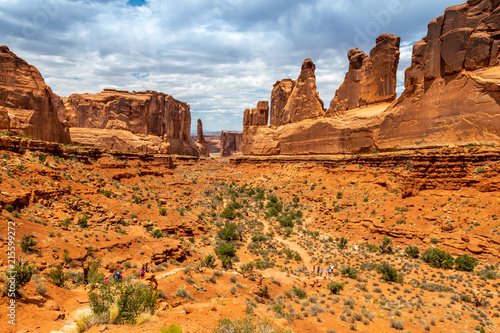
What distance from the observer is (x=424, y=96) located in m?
23.3

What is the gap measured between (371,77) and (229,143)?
118687mm

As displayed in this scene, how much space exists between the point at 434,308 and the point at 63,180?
2455 centimetres

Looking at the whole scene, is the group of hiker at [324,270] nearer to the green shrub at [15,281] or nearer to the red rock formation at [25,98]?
the green shrub at [15,281]

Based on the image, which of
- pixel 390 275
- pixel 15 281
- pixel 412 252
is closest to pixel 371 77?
pixel 412 252

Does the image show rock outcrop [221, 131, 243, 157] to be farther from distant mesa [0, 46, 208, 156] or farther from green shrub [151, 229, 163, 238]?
green shrub [151, 229, 163, 238]

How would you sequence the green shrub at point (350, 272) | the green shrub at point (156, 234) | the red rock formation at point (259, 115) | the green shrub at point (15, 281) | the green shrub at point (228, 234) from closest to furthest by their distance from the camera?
the green shrub at point (15, 281), the green shrub at point (350, 272), the green shrub at point (156, 234), the green shrub at point (228, 234), the red rock formation at point (259, 115)

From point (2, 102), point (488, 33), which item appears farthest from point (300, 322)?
point (2, 102)

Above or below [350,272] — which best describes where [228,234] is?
above

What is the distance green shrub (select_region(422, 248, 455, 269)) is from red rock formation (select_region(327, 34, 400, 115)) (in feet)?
67.0

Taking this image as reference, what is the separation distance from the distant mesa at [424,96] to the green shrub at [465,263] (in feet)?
32.0

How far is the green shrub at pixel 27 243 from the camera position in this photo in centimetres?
1041

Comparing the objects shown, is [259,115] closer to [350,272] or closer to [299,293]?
[350,272]

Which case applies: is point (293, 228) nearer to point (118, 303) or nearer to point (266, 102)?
point (118, 303)

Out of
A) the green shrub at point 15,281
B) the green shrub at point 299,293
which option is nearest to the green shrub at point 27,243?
the green shrub at point 15,281
